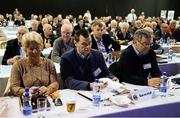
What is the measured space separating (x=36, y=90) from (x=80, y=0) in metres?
18.9

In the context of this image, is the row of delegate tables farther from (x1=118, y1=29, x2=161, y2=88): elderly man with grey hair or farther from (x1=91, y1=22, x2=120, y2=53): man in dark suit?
(x1=91, y1=22, x2=120, y2=53): man in dark suit

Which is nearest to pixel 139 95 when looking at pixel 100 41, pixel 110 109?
pixel 110 109

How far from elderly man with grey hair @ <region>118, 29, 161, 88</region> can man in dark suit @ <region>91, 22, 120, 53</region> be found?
177 centimetres

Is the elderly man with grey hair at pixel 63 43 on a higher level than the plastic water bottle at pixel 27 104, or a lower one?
higher

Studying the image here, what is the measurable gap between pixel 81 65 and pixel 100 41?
2349 millimetres

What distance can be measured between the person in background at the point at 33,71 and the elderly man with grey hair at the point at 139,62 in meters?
0.89

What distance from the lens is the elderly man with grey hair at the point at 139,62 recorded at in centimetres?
355

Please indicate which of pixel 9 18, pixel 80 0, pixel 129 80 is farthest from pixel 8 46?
pixel 80 0

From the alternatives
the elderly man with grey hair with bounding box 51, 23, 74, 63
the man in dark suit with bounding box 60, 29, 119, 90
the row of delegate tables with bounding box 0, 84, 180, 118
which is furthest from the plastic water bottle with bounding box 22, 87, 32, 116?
the elderly man with grey hair with bounding box 51, 23, 74, 63

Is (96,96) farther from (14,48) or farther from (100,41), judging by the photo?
(100,41)

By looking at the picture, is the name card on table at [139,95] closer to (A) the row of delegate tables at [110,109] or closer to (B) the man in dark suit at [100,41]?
(A) the row of delegate tables at [110,109]

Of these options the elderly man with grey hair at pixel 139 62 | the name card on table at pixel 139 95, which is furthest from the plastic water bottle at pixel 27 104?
the elderly man with grey hair at pixel 139 62

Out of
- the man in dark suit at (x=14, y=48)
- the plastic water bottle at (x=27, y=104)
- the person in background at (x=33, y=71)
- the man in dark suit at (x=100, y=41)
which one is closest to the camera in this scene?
the plastic water bottle at (x=27, y=104)

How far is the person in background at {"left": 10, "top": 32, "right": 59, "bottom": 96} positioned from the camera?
3024mm
